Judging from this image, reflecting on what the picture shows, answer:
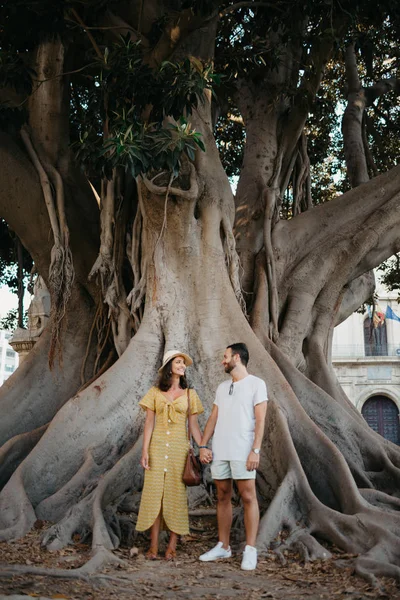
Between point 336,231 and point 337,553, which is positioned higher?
point 336,231

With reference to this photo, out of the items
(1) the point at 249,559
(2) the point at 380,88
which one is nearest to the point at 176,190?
(1) the point at 249,559

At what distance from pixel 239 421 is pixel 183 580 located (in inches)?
38.5

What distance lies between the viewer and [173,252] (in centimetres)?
648

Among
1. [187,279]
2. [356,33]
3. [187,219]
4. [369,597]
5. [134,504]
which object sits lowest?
[369,597]

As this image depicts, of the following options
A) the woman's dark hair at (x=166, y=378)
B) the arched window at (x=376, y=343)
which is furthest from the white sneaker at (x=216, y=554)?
the arched window at (x=376, y=343)

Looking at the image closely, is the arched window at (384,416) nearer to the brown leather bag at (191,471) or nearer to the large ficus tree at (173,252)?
the large ficus tree at (173,252)

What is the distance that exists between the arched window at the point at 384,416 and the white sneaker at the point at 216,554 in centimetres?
2714

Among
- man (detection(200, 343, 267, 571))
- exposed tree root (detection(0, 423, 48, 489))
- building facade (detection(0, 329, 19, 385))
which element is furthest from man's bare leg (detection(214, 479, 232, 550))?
building facade (detection(0, 329, 19, 385))

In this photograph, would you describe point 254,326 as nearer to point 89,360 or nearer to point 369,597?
point 89,360

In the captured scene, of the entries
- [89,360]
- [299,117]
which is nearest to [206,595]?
[89,360]

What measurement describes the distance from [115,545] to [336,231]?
435 cm

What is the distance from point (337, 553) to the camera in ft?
14.7

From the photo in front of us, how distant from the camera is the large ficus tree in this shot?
5.27 metres

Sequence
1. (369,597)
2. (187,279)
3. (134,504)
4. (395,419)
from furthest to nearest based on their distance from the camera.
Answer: (395,419), (187,279), (134,504), (369,597)
